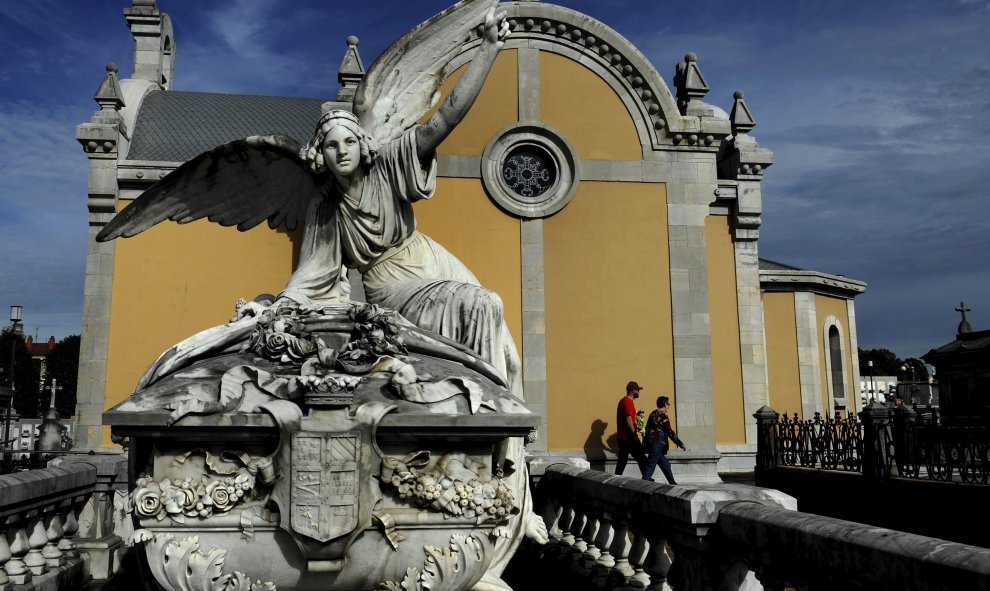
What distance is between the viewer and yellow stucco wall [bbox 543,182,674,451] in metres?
13.7

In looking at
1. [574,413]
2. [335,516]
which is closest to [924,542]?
[335,516]

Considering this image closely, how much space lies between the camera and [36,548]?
A: 188 inches

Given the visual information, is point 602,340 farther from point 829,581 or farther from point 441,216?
point 829,581

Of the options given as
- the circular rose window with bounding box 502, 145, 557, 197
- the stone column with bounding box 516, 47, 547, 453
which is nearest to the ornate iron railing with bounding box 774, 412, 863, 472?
the stone column with bounding box 516, 47, 547, 453

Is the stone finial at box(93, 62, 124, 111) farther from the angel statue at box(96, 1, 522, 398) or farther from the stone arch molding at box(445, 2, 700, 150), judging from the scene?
Answer: the angel statue at box(96, 1, 522, 398)

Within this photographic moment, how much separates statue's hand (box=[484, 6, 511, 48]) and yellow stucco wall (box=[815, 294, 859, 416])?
1645cm

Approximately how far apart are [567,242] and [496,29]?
1042 cm

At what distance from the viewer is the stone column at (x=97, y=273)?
506 inches

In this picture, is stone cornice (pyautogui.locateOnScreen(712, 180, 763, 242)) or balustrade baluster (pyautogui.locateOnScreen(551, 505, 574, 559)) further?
stone cornice (pyautogui.locateOnScreen(712, 180, 763, 242))

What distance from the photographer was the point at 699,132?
14.5m

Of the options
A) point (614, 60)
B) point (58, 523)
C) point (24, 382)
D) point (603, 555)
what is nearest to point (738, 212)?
point (614, 60)

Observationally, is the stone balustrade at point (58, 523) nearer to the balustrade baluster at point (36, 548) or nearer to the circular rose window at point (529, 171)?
the balustrade baluster at point (36, 548)

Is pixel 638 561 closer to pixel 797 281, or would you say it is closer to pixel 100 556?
pixel 100 556

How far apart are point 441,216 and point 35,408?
47280 mm
